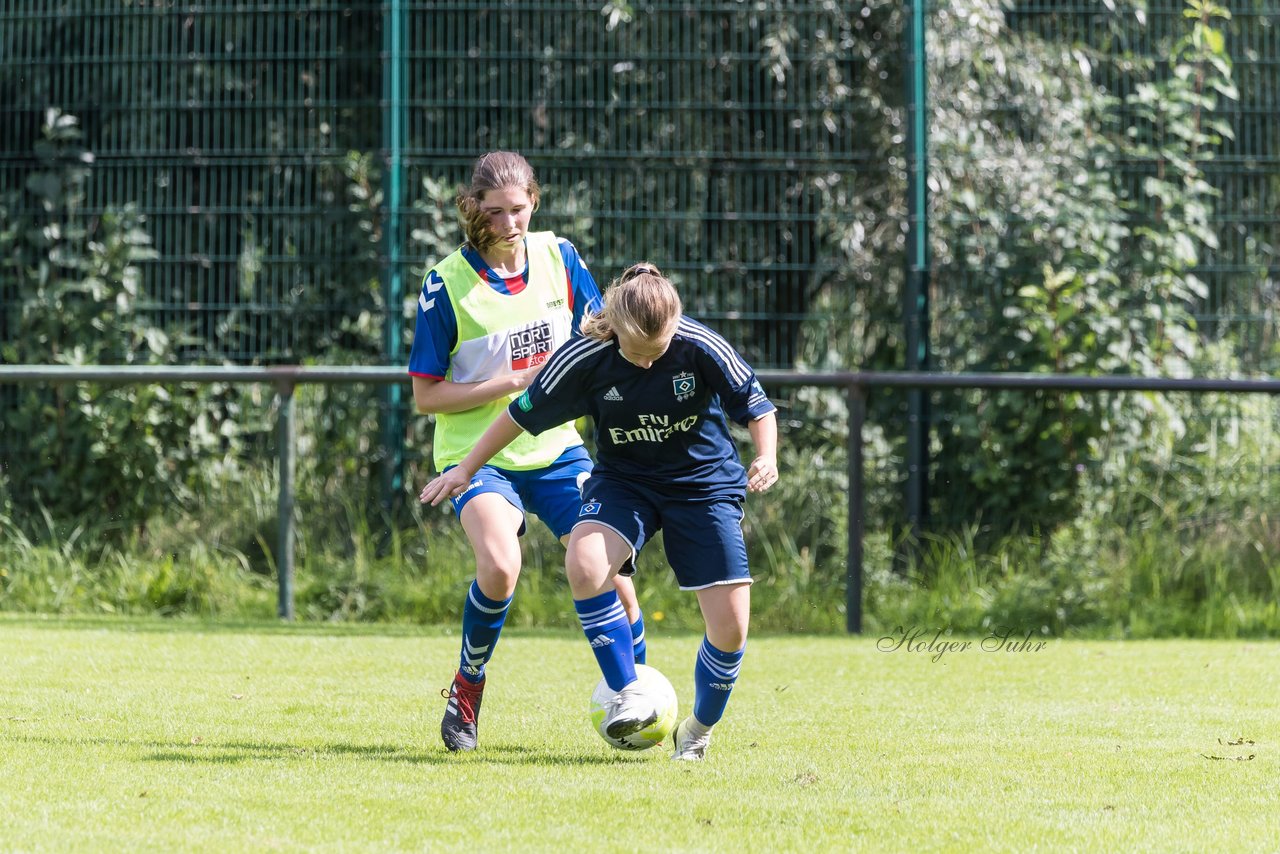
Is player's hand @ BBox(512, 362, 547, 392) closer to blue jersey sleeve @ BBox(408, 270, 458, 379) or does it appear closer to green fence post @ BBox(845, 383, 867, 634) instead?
blue jersey sleeve @ BBox(408, 270, 458, 379)

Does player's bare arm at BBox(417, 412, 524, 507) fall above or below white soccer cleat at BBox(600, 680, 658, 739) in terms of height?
above

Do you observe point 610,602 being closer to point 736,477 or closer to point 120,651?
point 736,477

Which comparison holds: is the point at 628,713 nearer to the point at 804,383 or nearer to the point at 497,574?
the point at 497,574

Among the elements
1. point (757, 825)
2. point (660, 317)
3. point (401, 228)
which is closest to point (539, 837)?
point (757, 825)

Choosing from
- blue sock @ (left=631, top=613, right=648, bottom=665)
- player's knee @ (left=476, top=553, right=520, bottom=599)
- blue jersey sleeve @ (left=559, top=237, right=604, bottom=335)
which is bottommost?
blue sock @ (left=631, top=613, right=648, bottom=665)

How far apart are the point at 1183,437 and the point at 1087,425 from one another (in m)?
0.50

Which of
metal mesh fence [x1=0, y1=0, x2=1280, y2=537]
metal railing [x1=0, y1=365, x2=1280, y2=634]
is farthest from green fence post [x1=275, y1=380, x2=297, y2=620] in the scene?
metal mesh fence [x1=0, y1=0, x2=1280, y2=537]

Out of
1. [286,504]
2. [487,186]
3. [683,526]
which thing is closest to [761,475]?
[683,526]

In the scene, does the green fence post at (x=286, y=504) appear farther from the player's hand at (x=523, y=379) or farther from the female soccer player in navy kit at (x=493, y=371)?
the player's hand at (x=523, y=379)

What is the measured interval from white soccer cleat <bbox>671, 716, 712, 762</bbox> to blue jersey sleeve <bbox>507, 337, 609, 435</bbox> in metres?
0.98

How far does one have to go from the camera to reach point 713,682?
4.60 meters

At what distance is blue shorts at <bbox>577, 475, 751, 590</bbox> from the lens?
15.1 feet

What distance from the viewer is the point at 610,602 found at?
4672mm

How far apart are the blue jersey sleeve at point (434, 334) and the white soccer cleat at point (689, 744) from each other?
135 cm
